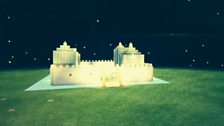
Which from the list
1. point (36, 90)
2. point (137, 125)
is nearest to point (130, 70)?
point (36, 90)

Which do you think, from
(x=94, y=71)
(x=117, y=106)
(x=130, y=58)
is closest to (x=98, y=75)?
(x=94, y=71)

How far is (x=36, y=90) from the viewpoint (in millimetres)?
8188

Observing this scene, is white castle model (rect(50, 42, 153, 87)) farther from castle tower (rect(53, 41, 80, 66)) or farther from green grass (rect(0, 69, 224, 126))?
green grass (rect(0, 69, 224, 126))

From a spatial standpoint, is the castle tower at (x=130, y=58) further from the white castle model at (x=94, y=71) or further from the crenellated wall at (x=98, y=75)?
the crenellated wall at (x=98, y=75)

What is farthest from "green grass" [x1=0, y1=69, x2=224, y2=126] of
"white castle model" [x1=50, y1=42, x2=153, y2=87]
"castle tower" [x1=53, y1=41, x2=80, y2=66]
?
"castle tower" [x1=53, y1=41, x2=80, y2=66]

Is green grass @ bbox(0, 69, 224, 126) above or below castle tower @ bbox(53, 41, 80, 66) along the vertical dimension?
below

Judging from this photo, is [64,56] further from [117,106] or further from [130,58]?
[117,106]

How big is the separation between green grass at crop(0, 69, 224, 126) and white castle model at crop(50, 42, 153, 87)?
890 millimetres

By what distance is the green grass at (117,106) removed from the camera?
5023mm

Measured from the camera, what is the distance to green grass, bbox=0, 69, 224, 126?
5.02 meters

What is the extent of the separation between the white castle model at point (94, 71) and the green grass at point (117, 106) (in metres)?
0.89

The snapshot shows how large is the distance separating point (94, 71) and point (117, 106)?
3.72m

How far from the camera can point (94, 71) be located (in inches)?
381

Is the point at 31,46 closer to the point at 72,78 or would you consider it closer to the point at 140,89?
the point at 72,78
